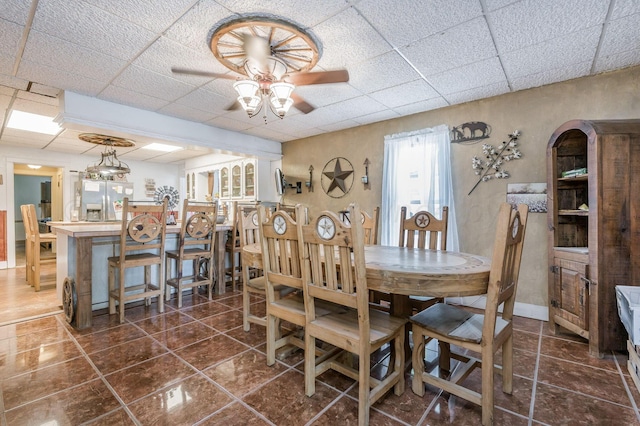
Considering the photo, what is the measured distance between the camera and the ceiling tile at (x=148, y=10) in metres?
1.80

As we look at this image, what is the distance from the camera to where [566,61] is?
8.25 ft

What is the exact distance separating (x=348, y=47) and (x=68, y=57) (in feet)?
7.50

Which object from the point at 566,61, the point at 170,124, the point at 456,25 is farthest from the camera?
the point at 170,124

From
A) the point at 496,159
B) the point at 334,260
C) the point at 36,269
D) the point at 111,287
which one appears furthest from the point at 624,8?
the point at 36,269

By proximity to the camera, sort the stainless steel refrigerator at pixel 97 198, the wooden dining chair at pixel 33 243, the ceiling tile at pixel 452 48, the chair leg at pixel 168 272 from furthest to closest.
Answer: the stainless steel refrigerator at pixel 97 198 < the wooden dining chair at pixel 33 243 < the chair leg at pixel 168 272 < the ceiling tile at pixel 452 48

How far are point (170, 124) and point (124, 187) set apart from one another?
3846 mm

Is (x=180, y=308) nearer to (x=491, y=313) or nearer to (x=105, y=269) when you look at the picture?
(x=105, y=269)

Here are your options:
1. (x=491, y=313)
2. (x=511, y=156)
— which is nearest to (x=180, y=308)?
(x=491, y=313)

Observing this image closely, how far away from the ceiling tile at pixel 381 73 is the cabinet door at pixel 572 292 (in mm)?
2132

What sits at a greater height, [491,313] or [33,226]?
[33,226]

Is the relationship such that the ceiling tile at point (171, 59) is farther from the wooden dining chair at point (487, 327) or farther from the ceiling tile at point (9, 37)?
the wooden dining chair at point (487, 327)

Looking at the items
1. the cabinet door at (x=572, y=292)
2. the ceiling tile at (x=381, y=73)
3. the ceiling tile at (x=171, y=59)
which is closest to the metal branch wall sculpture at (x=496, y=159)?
the cabinet door at (x=572, y=292)

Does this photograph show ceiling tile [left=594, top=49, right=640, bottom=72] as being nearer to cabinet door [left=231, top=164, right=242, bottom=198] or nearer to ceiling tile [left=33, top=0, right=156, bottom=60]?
ceiling tile [left=33, top=0, right=156, bottom=60]

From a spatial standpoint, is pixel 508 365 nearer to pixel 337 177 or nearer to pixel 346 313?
pixel 346 313
